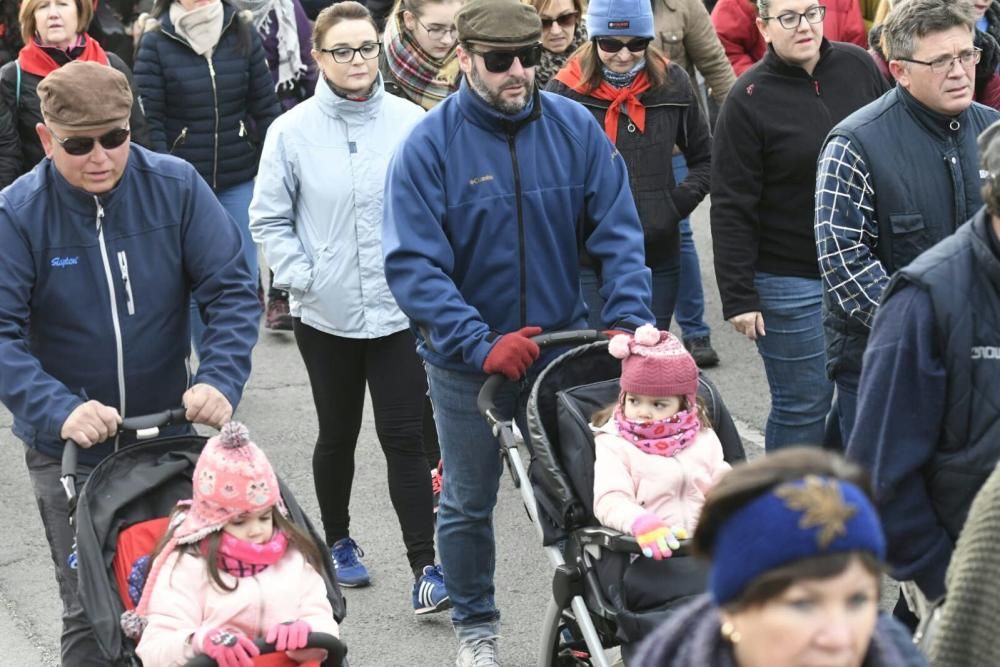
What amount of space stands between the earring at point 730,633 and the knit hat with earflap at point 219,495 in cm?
193

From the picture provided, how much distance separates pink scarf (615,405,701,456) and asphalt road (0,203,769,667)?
1.49 meters

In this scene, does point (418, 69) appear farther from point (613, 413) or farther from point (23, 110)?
point (613, 413)

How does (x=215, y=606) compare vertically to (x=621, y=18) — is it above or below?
below

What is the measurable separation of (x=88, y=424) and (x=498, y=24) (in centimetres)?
183

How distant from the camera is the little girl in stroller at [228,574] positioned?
432cm

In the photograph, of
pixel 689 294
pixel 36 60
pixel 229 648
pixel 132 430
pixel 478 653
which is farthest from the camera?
pixel 689 294

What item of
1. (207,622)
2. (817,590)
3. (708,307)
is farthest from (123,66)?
(817,590)

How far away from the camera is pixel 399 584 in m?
6.80

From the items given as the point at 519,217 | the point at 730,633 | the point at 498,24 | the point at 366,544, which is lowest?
the point at 366,544

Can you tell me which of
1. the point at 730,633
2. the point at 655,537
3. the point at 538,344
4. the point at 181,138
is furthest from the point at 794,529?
the point at 181,138

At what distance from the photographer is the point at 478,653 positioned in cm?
587

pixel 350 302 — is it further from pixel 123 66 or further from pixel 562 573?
pixel 123 66

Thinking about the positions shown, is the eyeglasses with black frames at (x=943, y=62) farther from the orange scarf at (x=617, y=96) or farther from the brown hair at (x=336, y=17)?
the brown hair at (x=336, y=17)

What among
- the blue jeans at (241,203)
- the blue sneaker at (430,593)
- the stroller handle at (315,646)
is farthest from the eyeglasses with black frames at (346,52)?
the stroller handle at (315,646)
